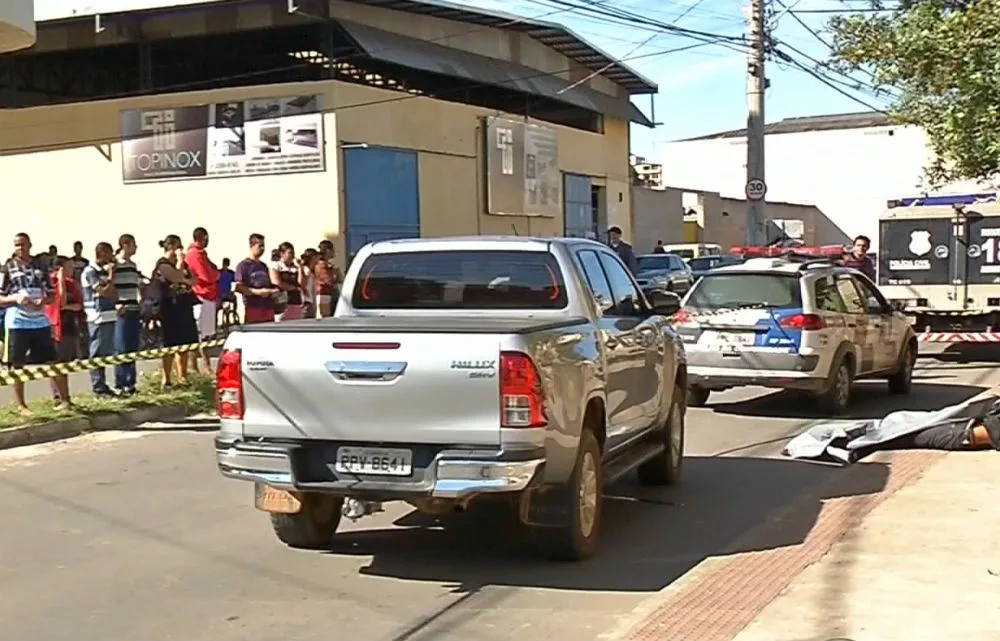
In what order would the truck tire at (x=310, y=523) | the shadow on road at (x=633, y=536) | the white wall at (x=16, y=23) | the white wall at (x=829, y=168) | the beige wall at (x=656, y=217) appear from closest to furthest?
the shadow on road at (x=633, y=536) → the truck tire at (x=310, y=523) → the white wall at (x=16, y=23) → the beige wall at (x=656, y=217) → the white wall at (x=829, y=168)

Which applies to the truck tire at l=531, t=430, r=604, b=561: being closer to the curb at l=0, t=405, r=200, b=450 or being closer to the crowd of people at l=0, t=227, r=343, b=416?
A: the curb at l=0, t=405, r=200, b=450

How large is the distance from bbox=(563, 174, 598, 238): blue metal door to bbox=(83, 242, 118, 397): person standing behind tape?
23.5 m

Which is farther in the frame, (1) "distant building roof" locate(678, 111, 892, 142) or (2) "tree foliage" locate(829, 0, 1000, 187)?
(1) "distant building roof" locate(678, 111, 892, 142)

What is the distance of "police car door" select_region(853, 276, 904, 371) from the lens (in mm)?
14977

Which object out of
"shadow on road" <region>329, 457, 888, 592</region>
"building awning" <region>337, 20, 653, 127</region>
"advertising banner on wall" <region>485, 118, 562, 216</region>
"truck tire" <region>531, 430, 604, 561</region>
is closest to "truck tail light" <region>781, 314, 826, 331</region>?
"shadow on road" <region>329, 457, 888, 592</region>

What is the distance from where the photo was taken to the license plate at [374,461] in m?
6.83

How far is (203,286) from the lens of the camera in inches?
639

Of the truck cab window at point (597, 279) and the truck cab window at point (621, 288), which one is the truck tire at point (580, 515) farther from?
the truck cab window at point (621, 288)

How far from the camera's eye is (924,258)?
1967cm

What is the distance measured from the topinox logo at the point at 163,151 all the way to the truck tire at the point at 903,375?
643 inches

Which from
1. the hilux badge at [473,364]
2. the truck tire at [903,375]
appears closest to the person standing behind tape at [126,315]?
the hilux badge at [473,364]

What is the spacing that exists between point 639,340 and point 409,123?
20600 mm

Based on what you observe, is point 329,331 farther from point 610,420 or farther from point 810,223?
point 810,223

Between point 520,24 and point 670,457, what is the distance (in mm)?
26057
